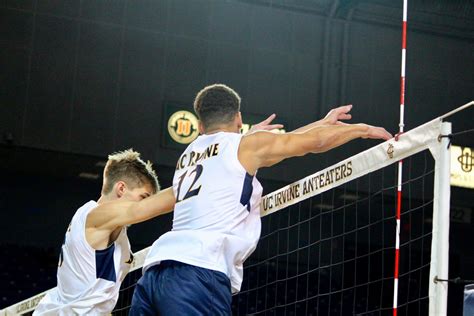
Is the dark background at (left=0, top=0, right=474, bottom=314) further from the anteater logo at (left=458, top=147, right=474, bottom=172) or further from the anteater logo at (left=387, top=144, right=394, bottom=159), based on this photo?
the anteater logo at (left=387, top=144, right=394, bottom=159)

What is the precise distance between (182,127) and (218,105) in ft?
51.1

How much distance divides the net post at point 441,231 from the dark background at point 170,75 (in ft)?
49.8

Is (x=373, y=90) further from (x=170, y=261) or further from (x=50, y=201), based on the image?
(x=170, y=261)

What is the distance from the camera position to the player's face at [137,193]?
5648mm

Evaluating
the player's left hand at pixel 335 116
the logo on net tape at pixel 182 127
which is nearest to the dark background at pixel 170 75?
the logo on net tape at pixel 182 127

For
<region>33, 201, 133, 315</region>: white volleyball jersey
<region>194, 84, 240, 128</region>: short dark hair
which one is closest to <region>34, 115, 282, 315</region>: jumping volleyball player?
<region>33, 201, 133, 315</region>: white volleyball jersey

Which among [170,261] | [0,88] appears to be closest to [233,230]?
[170,261]

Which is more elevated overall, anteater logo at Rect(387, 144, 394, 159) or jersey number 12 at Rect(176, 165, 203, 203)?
anteater logo at Rect(387, 144, 394, 159)

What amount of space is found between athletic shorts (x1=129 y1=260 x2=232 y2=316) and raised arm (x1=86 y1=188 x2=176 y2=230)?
0.53m

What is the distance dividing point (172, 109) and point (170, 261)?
15.8 metres

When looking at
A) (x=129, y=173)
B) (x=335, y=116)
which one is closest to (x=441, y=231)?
(x=335, y=116)

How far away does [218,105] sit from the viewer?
195 inches

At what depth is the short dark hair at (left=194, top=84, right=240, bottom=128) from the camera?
4941 millimetres

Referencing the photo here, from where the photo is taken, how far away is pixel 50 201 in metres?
23.6
